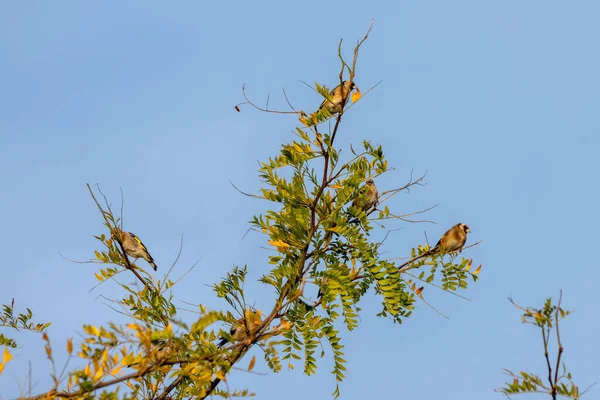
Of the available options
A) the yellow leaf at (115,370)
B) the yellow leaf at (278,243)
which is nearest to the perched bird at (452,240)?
the yellow leaf at (278,243)

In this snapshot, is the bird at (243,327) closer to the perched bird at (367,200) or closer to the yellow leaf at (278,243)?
the yellow leaf at (278,243)

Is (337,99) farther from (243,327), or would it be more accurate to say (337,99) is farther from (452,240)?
(243,327)

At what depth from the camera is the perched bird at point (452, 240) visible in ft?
25.8

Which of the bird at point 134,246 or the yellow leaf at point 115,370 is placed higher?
the bird at point 134,246

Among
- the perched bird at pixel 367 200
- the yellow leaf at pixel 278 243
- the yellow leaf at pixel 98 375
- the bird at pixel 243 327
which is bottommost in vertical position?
the yellow leaf at pixel 98 375

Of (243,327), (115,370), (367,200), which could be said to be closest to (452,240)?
(367,200)

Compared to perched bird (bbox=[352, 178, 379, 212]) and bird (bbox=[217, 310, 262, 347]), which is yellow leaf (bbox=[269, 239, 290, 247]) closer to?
bird (bbox=[217, 310, 262, 347])

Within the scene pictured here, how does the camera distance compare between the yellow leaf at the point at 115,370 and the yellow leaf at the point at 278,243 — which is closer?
the yellow leaf at the point at 115,370

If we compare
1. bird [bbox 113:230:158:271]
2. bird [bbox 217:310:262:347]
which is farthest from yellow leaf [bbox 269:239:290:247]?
bird [bbox 113:230:158:271]

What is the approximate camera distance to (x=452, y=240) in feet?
27.1

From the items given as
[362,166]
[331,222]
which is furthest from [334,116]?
[331,222]

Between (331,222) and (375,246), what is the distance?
473 millimetres

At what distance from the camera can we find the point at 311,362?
7.25 meters

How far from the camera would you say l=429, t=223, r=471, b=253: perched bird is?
7.86 meters
